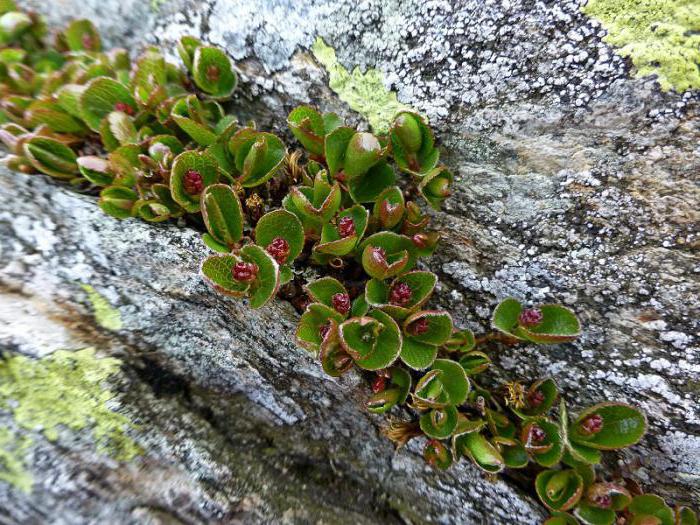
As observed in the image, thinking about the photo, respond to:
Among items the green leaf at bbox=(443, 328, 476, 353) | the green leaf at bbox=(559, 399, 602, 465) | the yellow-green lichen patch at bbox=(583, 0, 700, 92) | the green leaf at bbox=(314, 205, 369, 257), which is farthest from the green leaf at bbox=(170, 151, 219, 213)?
the green leaf at bbox=(559, 399, 602, 465)

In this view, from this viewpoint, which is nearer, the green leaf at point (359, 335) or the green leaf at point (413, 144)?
the green leaf at point (359, 335)

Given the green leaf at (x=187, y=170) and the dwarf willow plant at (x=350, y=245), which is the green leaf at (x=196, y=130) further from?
the green leaf at (x=187, y=170)

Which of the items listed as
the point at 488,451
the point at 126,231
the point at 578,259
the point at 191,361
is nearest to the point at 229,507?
the point at 191,361

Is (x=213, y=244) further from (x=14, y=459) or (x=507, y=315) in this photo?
(x=507, y=315)

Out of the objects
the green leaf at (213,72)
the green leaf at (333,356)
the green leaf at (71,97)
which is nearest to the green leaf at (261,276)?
the green leaf at (333,356)

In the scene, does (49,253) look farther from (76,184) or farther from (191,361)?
(191,361)

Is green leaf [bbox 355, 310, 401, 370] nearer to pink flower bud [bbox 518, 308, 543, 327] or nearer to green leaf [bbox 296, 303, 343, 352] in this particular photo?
green leaf [bbox 296, 303, 343, 352]

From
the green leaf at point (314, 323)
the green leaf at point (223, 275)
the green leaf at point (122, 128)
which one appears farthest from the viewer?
the green leaf at point (122, 128)
